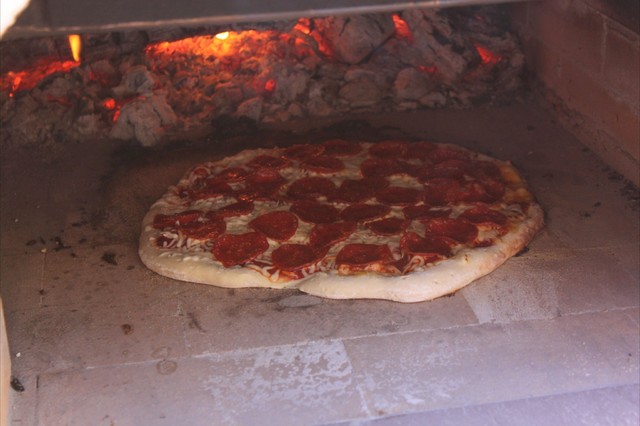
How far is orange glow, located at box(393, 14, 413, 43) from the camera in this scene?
7992 mm

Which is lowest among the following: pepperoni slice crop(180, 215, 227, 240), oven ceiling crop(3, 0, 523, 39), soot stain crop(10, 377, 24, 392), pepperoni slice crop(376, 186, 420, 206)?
pepperoni slice crop(376, 186, 420, 206)

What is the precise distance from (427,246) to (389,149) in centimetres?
142

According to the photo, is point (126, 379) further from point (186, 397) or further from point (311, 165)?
point (311, 165)

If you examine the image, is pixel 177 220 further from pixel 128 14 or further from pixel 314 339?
pixel 128 14

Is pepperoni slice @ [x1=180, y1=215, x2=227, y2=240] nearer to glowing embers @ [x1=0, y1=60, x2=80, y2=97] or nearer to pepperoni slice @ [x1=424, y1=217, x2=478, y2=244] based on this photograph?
pepperoni slice @ [x1=424, y1=217, x2=478, y2=244]

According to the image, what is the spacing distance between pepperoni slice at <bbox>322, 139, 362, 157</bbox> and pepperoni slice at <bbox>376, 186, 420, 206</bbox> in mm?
658

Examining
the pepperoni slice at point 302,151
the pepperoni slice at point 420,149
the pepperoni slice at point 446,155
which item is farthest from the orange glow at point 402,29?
the pepperoni slice at point 302,151

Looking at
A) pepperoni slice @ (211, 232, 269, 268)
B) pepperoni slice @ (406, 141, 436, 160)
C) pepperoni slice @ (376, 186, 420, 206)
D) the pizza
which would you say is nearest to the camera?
the pizza

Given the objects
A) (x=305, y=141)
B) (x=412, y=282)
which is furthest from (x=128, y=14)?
(x=305, y=141)

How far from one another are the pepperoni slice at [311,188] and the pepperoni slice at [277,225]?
326 millimetres

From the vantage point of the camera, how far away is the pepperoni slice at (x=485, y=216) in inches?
208

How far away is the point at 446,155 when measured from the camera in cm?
625

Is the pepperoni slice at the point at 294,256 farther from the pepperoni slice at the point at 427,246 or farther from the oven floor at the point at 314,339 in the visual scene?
the pepperoni slice at the point at 427,246

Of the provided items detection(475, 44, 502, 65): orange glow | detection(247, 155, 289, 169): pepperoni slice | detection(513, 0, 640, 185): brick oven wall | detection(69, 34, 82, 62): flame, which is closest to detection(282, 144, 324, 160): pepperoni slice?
detection(247, 155, 289, 169): pepperoni slice
